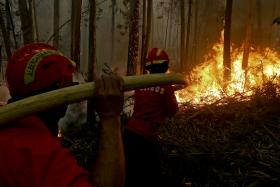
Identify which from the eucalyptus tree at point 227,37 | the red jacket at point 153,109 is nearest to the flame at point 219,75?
the eucalyptus tree at point 227,37

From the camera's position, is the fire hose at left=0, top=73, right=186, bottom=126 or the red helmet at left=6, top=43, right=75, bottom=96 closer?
the fire hose at left=0, top=73, right=186, bottom=126

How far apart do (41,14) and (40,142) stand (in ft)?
179

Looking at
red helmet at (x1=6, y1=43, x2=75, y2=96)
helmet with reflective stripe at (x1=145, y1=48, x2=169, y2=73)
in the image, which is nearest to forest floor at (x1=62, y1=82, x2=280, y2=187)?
helmet with reflective stripe at (x1=145, y1=48, x2=169, y2=73)

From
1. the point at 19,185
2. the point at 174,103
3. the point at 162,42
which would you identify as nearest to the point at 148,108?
the point at 174,103

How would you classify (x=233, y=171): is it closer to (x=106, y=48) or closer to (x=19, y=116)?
(x=19, y=116)

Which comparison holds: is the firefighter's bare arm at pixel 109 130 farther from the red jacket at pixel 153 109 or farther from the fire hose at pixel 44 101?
the red jacket at pixel 153 109

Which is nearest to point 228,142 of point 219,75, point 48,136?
point 48,136

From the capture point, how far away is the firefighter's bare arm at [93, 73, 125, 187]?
1.93 m

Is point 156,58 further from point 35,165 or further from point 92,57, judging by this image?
point 92,57

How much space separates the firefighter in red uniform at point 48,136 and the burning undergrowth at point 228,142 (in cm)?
346

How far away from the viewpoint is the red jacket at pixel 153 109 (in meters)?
4.78

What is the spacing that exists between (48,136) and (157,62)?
2.95 meters

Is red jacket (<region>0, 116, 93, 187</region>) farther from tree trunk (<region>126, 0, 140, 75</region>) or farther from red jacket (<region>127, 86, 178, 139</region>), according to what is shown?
tree trunk (<region>126, 0, 140, 75</region>)

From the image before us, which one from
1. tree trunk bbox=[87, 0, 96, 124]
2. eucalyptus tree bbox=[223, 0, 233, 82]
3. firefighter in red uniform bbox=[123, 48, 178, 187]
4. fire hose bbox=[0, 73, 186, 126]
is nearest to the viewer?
fire hose bbox=[0, 73, 186, 126]
